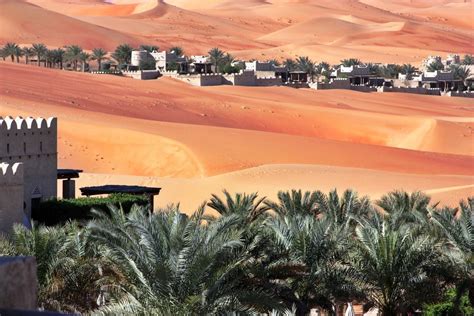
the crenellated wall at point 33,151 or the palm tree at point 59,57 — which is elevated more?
the crenellated wall at point 33,151

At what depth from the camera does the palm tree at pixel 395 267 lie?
52.6 ft

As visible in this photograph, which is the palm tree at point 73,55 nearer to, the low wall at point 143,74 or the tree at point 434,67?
the low wall at point 143,74

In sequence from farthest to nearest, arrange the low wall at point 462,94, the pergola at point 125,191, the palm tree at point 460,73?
the palm tree at point 460,73, the low wall at point 462,94, the pergola at point 125,191

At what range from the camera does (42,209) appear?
22.7 meters

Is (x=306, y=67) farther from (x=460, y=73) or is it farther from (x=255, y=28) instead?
(x=255, y=28)

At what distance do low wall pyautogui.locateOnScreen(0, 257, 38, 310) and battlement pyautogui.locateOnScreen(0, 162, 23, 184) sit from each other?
994 cm

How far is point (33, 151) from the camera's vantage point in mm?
24156

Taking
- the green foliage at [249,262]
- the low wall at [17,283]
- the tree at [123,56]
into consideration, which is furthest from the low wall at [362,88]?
the low wall at [17,283]

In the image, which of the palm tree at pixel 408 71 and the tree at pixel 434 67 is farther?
the tree at pixel 434 67

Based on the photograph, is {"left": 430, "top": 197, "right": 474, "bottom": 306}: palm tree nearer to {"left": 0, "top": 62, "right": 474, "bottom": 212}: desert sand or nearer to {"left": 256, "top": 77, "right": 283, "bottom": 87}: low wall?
{"left": 0, "top": 62, "right": 474, "bottom": 212}: desert sand

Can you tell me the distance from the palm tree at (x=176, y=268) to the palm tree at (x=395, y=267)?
2.85 meters

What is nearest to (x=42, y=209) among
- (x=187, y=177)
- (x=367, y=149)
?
(x=187, y=177)

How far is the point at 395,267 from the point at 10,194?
22.6 ft

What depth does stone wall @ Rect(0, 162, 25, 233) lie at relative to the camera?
19234 mm
